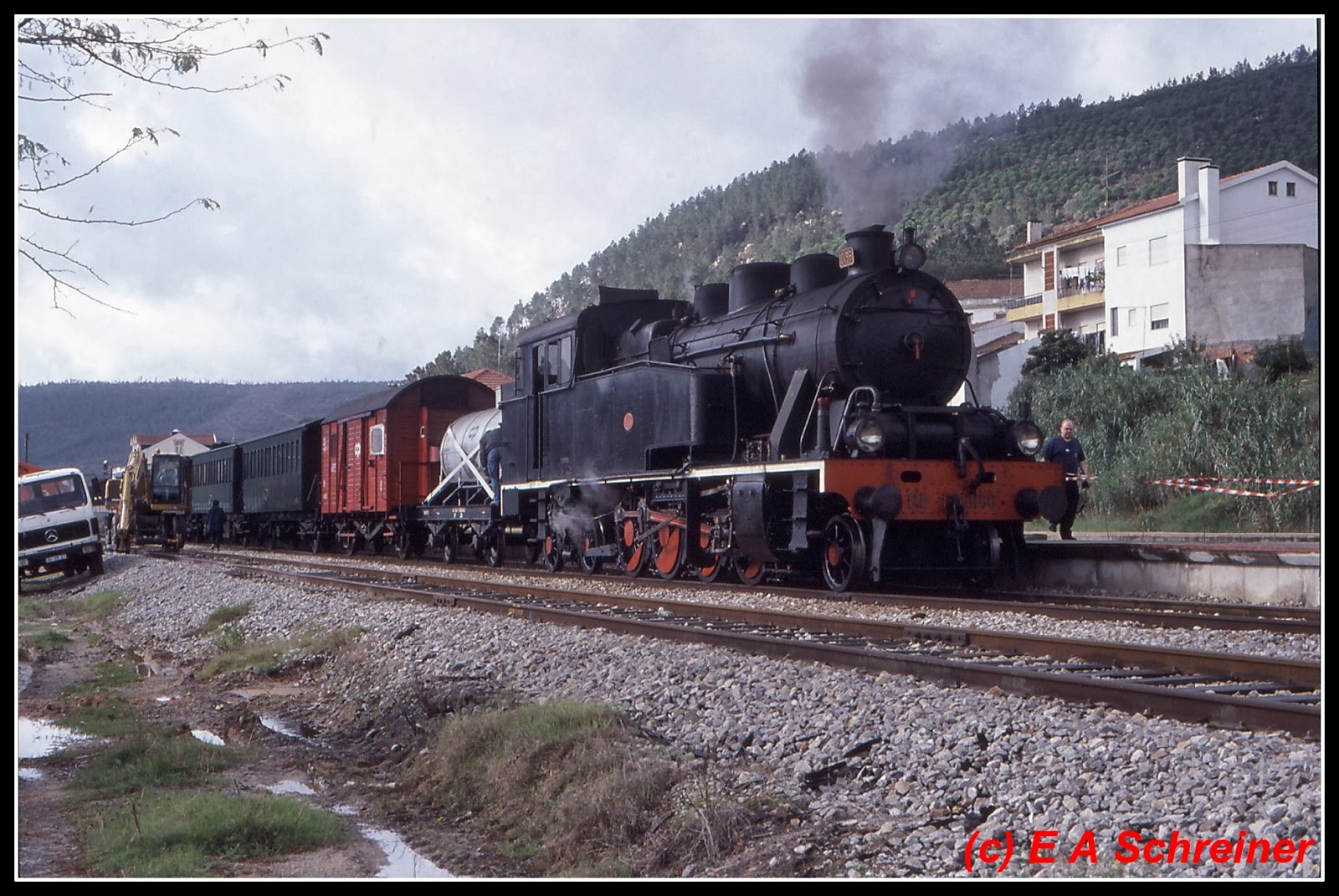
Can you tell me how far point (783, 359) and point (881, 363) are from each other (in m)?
1.10

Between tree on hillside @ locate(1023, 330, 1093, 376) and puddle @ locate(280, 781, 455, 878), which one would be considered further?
tree on hillside @ locate(1023, 330, 1093, 376)

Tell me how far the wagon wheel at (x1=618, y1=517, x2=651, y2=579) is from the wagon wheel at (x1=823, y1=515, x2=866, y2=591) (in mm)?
2888

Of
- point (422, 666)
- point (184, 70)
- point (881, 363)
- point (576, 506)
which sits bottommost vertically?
point (422, 666)

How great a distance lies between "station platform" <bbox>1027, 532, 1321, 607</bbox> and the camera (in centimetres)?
1065

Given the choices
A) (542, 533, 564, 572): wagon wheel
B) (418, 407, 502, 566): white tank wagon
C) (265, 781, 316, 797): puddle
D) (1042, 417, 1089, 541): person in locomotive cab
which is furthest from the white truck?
(1042, 417, 1089, 541): person in locomotive cab

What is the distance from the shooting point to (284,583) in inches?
679

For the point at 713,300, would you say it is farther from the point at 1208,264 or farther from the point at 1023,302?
the point at 1023,302

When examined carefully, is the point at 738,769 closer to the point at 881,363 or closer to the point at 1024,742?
the point at 1024,742

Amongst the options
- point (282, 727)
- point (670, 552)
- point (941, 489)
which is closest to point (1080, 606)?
point (941, 489)

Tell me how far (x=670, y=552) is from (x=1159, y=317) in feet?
79.7

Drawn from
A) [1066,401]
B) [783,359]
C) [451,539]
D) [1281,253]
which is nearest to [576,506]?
[783,359]

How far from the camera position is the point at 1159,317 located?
33.7m

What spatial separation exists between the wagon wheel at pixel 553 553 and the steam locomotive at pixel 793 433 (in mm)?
800

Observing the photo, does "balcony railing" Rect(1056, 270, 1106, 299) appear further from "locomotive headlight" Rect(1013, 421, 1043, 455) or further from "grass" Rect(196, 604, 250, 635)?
"grass" Rect(196, 604, 250, 635)
